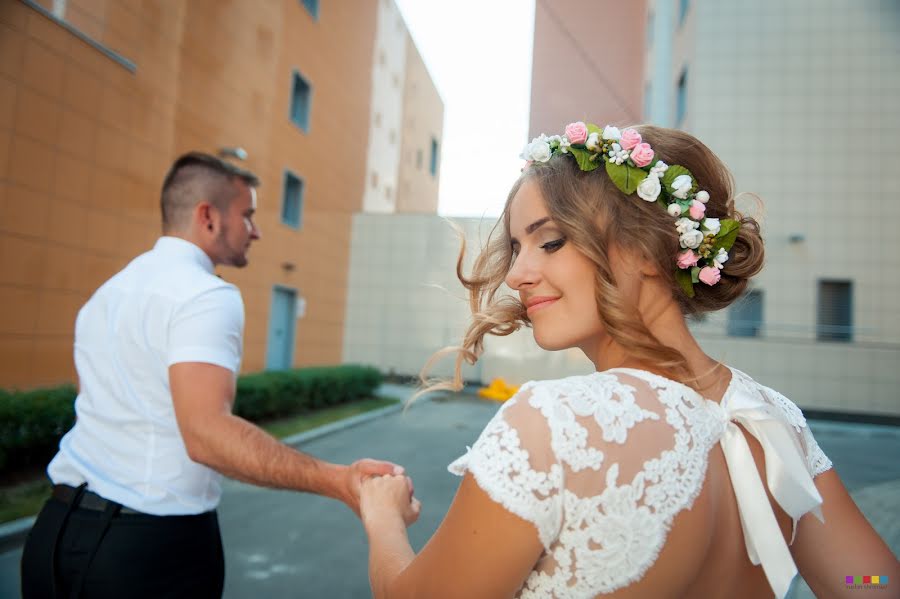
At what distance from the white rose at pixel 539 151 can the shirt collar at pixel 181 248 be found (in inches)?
53.5

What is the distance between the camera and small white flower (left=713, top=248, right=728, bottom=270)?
4.22 ft

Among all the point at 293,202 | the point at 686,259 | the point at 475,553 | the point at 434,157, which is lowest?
the point at 475,553

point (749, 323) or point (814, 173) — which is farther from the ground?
point (814, 173)

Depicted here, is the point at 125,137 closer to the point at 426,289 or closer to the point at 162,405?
the point at 162,405

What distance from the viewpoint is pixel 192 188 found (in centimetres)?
229

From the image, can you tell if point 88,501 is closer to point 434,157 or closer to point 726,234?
point 726,234

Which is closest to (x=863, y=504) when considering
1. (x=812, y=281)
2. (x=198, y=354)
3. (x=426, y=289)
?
(x=198, y=354)

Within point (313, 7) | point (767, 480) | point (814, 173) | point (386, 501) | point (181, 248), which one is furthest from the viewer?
point (313, 7)

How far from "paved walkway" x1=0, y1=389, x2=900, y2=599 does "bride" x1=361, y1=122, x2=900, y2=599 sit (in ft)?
8.59

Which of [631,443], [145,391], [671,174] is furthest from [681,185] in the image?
[145,391]

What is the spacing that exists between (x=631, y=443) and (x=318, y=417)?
10.2 meters

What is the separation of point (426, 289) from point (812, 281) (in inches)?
401

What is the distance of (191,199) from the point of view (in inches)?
90.0

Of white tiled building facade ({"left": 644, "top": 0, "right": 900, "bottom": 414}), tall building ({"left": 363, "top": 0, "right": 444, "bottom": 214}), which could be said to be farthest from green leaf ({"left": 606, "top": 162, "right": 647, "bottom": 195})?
tall building ({"left": 363, "top": 0, "right": 444, "bottom": 214})
